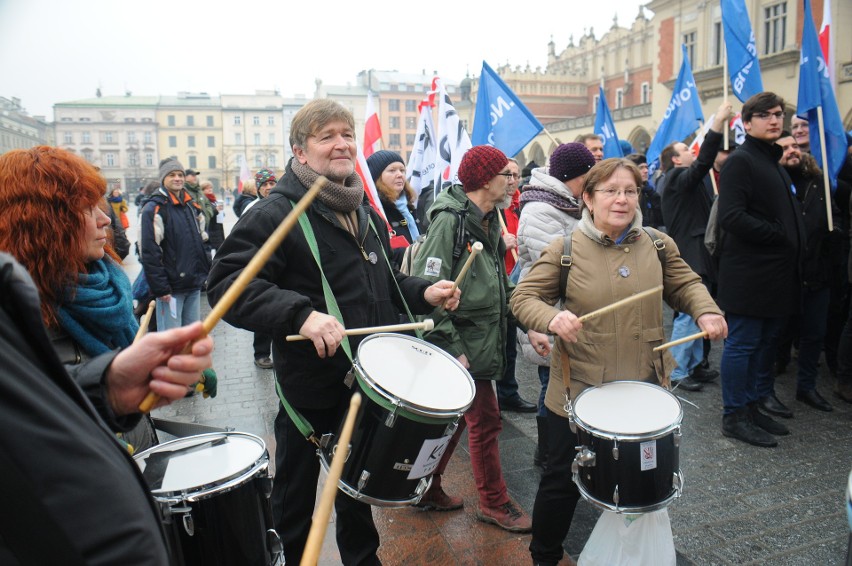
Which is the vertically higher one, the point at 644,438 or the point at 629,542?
the point at 644,438

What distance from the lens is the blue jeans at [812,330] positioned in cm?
548

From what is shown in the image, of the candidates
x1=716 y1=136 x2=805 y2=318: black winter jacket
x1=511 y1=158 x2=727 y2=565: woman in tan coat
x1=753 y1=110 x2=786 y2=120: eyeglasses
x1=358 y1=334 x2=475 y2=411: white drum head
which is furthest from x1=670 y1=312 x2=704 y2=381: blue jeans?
x1=358 y1=334 x2=475 y2=411: white drum head

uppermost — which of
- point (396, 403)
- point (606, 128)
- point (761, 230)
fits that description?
point (606, 128)

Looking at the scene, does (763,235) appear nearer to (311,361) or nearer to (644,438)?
(644,438)

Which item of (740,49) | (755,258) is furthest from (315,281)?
(740,49)

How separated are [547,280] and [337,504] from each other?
1.45 metres

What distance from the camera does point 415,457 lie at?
7.83ft

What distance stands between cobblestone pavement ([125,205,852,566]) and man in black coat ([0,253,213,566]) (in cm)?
249

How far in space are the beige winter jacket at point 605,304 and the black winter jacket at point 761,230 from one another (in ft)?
6.41

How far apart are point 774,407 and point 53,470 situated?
564 centimetres

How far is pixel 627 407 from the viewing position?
275 centimetres

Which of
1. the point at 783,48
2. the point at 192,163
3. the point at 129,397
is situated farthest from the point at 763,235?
the point at 192,163

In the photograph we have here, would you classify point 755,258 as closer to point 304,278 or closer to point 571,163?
point 571,163

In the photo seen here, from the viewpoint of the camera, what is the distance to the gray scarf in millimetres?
2709
